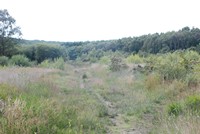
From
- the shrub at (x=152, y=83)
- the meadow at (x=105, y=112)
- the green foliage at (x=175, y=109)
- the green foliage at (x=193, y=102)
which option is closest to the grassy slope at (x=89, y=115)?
the meadow at (x=105, y=112)

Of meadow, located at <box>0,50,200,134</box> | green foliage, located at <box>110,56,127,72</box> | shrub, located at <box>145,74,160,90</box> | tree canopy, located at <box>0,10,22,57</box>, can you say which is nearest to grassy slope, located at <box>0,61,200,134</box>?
meadow, located at <box>0,50,200,134</box>

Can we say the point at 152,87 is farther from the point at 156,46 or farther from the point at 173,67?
the point at 156,46

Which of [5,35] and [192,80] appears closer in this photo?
[192,80]

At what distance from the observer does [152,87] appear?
50.2 feet

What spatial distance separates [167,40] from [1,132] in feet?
233

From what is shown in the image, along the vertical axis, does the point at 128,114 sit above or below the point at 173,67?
below

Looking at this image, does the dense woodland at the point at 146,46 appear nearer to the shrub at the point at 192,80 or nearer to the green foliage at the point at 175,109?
the shrub at the point at 192,80

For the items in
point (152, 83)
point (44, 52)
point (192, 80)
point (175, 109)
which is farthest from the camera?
point (44, 52)

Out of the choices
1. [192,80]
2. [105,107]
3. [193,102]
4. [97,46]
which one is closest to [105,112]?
[105,107]

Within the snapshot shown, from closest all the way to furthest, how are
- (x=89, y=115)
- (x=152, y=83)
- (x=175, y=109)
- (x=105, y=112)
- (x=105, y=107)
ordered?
1. (x=89, y=115)
2. (x=175, y=109)
3. (x=105, y=112)
4. (x=105, y=107)
5. (x=152, y=83)

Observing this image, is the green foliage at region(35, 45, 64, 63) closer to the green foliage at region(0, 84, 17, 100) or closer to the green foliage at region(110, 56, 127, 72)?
the green foliage at region(110, 56, 127, 72)

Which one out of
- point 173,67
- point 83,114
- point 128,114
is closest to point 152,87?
point 173,67

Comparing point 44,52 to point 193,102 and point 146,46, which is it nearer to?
point 146,46

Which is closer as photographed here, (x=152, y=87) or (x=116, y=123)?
(x=116, y=123)
